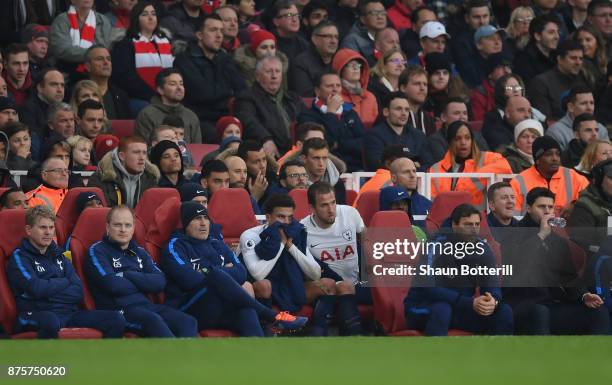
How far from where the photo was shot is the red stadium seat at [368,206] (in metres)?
14.5

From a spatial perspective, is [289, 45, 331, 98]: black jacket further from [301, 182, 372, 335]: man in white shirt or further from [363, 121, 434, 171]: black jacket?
[301, 182, 372, 335]: man in white shirt

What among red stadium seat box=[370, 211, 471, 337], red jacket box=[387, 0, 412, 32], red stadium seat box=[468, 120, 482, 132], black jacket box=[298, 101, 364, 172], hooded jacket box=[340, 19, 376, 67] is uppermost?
red jacket box=[387, 0, 412, 32]

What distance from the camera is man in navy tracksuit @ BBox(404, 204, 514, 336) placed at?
13000 mm

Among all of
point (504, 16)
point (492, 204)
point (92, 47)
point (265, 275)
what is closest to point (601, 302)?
point (492, 204)

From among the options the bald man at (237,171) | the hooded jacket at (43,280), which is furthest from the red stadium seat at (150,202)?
the bald man at (237,171)

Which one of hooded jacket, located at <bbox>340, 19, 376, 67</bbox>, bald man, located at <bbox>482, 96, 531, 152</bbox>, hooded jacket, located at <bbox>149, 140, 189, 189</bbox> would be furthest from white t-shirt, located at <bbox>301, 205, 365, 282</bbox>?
hooded jacket, located at <bbox>340, 19, 376, 67</bbox>

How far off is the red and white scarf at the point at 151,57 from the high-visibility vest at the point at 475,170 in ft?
11.5

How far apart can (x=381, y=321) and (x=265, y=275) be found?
103 cm

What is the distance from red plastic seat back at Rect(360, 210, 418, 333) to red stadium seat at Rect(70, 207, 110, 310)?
227cm

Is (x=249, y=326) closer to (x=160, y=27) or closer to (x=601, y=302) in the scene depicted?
(x=601, y=302)

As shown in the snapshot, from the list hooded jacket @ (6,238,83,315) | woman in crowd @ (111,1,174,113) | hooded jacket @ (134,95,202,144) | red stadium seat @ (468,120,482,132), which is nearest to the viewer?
hooded jacket @ (6,238,83,315)

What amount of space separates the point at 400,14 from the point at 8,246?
1052cm

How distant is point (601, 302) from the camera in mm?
13281

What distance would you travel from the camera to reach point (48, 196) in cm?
1427
